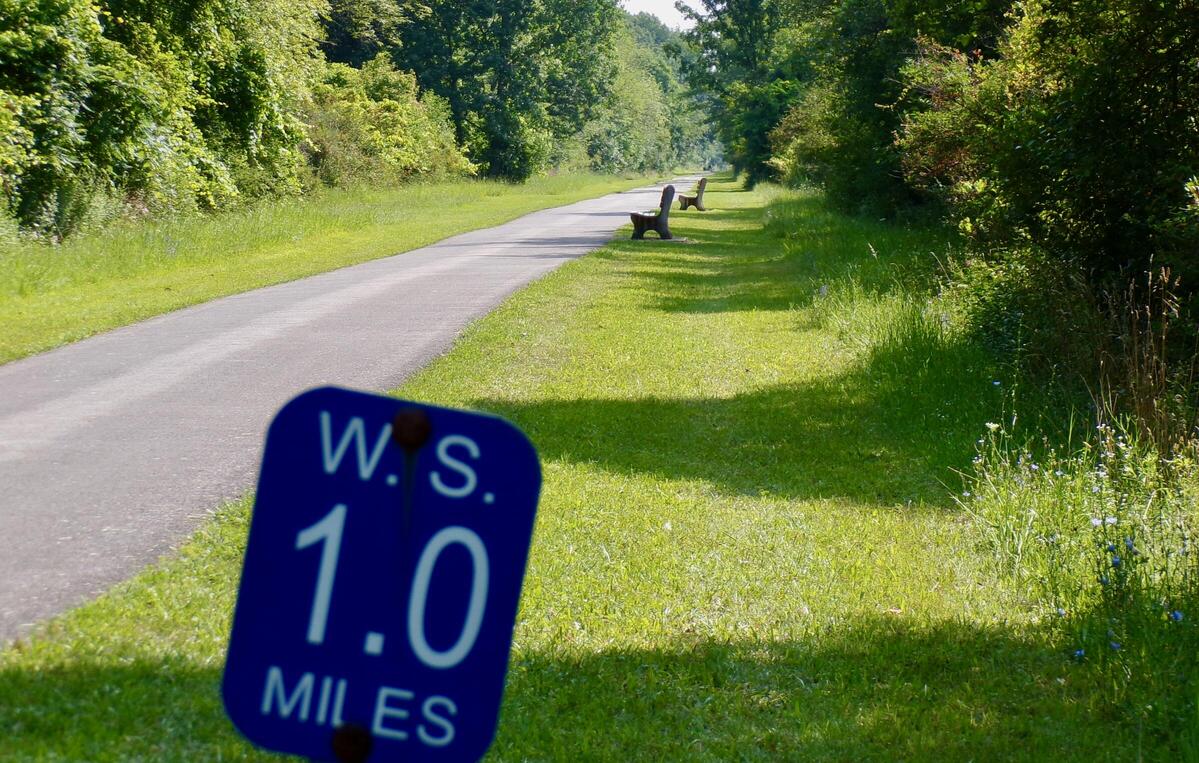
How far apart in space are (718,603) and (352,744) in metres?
3.79

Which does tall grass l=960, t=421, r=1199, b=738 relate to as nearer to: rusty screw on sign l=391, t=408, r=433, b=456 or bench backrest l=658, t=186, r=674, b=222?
rusty screw on sign l=391, t=408, r=433, b=456

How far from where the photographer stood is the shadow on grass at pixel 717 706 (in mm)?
4098

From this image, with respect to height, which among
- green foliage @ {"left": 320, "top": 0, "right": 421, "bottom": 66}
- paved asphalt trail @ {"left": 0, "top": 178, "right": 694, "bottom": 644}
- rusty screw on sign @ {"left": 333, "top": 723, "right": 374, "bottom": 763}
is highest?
green foliage @ {"left": 320, "top": 0, "right": 421, "bottom": 66}

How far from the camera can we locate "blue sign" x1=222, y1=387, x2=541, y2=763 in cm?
211

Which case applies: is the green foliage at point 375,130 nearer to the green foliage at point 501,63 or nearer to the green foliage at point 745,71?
the green foliage at point 501,63

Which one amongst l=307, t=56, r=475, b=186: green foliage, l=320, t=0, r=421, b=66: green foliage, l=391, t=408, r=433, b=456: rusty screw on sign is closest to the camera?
l=391, t=408, r=433, b=456: rusty screw on sign

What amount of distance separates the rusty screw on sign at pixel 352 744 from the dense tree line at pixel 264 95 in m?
18.0

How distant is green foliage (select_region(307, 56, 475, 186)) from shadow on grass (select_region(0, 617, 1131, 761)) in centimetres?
3560

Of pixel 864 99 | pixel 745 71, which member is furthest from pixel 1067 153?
pixel 745 71

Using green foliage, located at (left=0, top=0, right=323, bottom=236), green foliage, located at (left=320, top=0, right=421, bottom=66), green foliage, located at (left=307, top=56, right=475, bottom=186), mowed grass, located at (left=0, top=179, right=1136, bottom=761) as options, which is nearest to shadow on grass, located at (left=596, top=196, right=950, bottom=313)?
mowed grass, located at (left=0, top=179, right=1136, bottom=761)

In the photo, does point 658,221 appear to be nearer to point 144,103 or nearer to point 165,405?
point 144,103

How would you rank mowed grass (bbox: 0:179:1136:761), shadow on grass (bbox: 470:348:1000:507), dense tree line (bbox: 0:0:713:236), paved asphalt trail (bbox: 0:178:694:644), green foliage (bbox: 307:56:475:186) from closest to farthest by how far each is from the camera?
mowed grass (bbox: 0:179:1136:761) → paved asphalt trail (bbox: 0:178:694:644) → shadow on grass (bbox: 470:348:1000:507) → dense tree line (bbox: 0:0:713:236) → green foliage (bbox: 307:56:475:186)

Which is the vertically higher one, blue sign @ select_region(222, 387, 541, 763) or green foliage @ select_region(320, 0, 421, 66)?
green foliage @ select_region(320, 0, 421, 66)

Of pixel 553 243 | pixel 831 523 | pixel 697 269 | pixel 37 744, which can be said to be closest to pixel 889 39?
pixel 697 269
